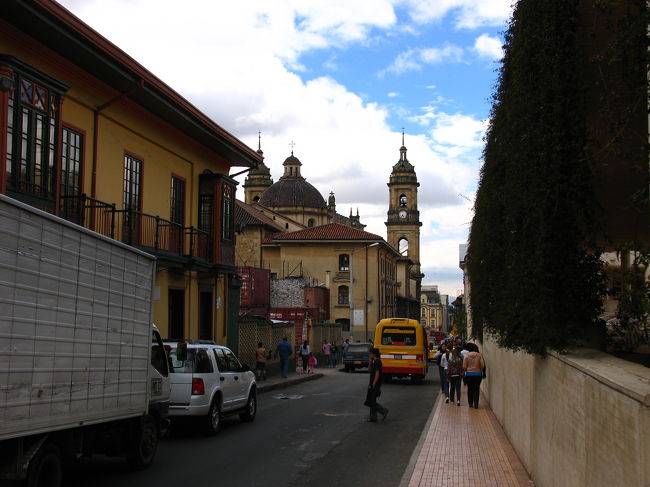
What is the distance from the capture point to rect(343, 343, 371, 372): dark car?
135ft

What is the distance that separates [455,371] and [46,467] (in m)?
13.8

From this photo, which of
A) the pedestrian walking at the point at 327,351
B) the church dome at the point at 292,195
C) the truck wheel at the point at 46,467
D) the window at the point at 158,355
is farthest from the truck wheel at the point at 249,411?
the church dome at the point at 292,195

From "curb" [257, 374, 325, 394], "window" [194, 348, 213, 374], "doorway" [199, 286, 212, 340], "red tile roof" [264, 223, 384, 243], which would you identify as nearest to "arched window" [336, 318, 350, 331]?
"red tile roof" [264, 223, 384, 243]

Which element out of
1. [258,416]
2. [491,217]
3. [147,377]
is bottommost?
[258,416]

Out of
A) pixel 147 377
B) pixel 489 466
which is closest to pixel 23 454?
pixel 147 377

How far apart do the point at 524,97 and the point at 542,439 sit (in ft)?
14.0

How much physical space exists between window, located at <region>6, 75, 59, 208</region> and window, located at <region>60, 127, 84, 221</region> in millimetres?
761

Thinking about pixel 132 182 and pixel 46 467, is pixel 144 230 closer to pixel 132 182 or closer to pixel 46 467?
pixel 132 182

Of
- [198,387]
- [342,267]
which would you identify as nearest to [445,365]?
[198,387]

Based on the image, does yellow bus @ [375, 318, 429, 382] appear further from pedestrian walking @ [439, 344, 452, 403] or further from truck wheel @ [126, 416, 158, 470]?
truck wheel @ [126, 416, 158, 470]

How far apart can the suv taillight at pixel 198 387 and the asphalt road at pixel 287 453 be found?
88 centimetres

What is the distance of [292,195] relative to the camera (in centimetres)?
9656

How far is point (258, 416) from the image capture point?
60.1ft

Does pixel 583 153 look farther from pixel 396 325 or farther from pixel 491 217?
pixel 396 325
